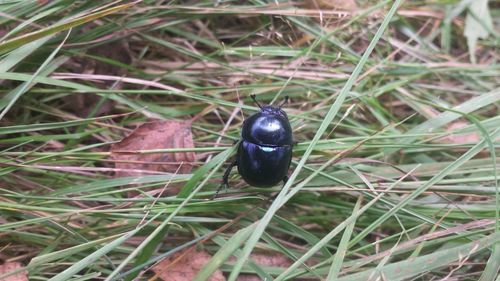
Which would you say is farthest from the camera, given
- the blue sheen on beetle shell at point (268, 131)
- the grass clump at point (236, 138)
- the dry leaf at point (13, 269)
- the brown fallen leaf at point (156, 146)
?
the brown fallen leaf at point (156, 146)

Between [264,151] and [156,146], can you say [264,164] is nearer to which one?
[264,151]

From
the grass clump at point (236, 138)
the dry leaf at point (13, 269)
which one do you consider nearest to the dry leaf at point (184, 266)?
the grass clump at point (236, 138)

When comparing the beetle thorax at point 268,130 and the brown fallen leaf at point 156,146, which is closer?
the beetle thorax at point 268,130

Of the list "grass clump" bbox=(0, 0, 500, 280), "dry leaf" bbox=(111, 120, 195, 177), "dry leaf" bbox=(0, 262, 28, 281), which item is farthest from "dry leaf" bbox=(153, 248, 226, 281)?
"dry leaf" bbox=(0, 262, 28, 281)

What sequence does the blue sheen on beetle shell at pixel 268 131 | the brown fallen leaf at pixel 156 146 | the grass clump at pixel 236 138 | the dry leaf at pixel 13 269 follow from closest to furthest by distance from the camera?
the dry leaf at pixel 13 269 → the grass clump at pixel 236 138 → the blue sheen on beetle shell at pixel 268 131 → the brown fallen leaf at pixel 156 146

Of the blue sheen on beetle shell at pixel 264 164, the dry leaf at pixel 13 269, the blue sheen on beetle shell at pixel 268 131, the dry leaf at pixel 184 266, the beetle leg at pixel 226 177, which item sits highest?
the blue sheen on beetle shell at pixel 268 131

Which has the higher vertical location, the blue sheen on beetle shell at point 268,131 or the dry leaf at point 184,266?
the blue sheen on beetle shell at point 268,131

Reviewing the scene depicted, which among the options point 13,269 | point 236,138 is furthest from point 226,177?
point 13,269

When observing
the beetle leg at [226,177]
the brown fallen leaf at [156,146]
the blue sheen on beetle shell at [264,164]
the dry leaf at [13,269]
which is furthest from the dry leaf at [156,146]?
the dry leaf at [13,269]

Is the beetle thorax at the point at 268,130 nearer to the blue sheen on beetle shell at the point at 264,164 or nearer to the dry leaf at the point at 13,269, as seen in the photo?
the blue sheen on beetle shell at the point at 264,164
